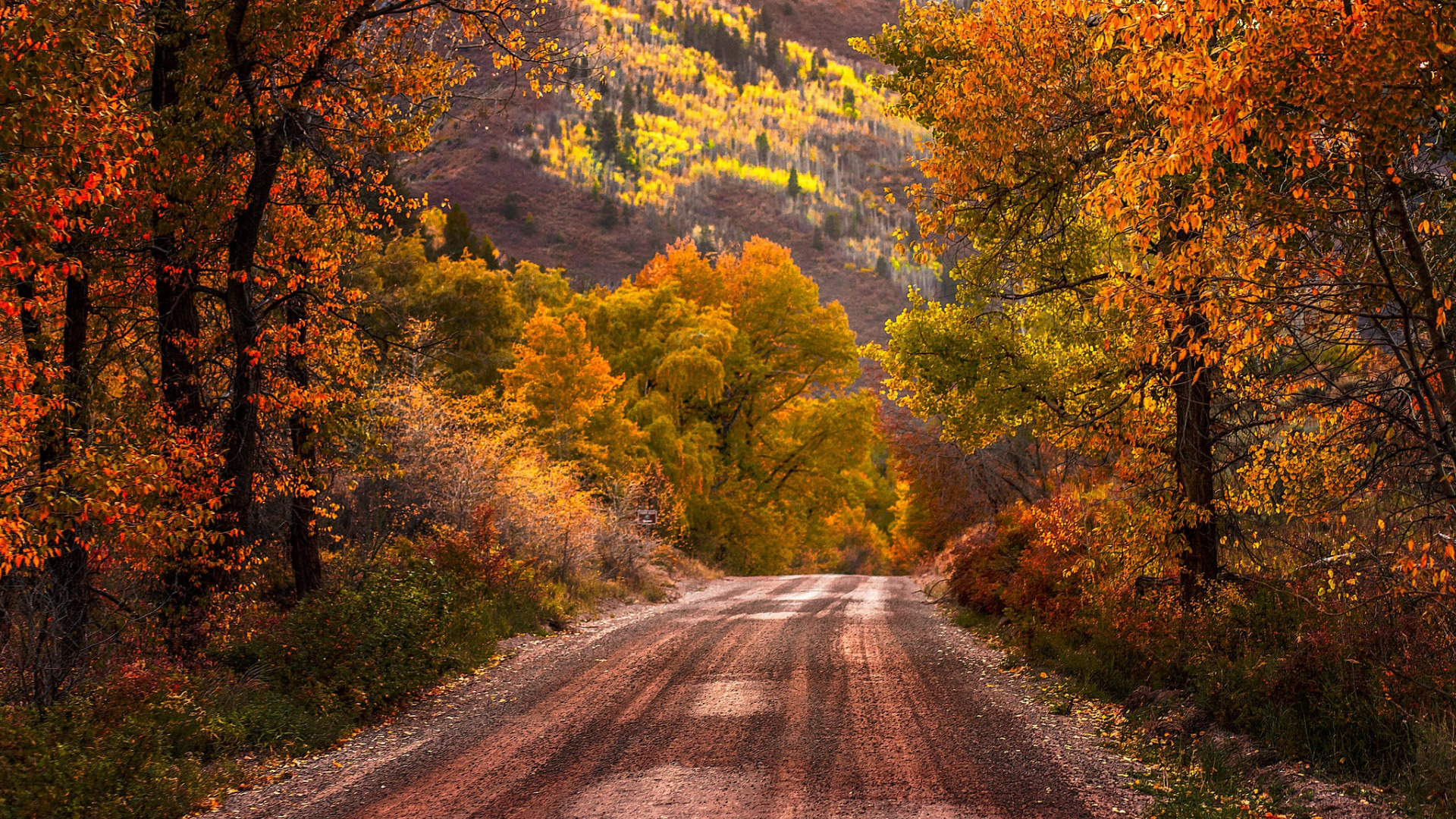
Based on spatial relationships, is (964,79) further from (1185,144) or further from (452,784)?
(452,784)

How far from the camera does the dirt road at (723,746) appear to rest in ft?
21.6

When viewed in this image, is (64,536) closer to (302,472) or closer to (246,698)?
(246,698)

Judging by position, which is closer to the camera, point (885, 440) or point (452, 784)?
point (452, 784)

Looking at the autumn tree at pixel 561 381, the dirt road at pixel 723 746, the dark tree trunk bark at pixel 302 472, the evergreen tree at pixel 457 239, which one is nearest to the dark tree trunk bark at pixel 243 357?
the dark tree trunk bark at pixel 302 472

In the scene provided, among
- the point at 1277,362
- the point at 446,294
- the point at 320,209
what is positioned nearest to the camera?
the point at 1277,362

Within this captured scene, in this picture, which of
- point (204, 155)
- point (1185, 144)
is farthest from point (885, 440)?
point (1185, 144)

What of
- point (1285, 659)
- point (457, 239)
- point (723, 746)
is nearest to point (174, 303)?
point (723, 746)

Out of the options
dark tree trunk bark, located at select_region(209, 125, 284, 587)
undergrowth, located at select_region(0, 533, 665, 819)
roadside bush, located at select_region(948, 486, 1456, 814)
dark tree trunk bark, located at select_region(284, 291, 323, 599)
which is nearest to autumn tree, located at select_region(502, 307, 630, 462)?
undergrowth, located at select_region(0, 533, 665, 819)

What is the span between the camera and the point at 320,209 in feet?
38.7

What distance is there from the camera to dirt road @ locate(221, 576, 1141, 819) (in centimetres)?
658

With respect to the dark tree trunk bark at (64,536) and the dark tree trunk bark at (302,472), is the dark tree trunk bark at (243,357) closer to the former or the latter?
the dark tree trunk bark at (302,472)

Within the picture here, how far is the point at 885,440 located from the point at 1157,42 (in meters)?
27.7

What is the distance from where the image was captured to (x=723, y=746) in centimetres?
805

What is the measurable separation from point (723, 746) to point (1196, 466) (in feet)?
18.7
